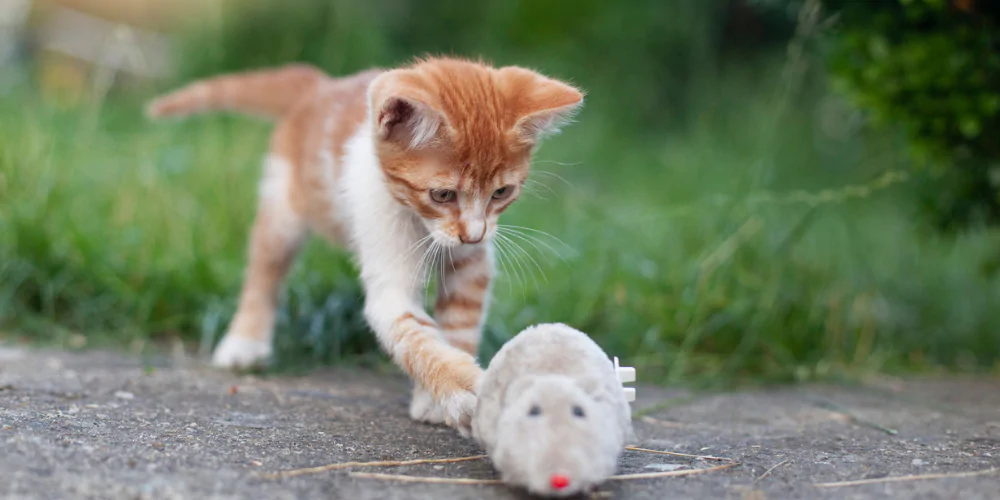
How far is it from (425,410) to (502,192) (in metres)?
0.57

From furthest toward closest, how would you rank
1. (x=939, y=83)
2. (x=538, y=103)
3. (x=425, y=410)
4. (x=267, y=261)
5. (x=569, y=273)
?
(x=569, y=273) → (x=267, y=261) → (x=939, y=83) → (x=425, y=410) → (x=538, y=103)

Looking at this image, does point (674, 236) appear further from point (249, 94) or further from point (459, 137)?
point (459, 137)

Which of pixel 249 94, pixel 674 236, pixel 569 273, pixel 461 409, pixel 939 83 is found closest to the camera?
pixel 461 409

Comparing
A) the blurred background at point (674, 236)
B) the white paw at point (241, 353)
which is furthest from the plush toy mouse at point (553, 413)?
the white paw at point (241, 353)

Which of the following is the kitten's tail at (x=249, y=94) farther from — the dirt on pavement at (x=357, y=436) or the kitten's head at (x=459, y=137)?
the kitten's head at (x=459, y=137)

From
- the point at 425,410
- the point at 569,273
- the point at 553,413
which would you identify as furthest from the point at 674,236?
the point at 553,413

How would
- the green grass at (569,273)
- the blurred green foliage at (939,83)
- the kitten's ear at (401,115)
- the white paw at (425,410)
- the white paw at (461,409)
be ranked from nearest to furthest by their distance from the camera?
1. the white paw at (461,409)
2. the kitten's ear at (401,115)
3. the white paw at (425,410)
4. the blurred green foliage at (939,83)
5. the green grass at (569,273)

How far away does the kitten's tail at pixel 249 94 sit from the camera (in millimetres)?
3195

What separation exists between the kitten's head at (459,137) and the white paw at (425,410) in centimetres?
41

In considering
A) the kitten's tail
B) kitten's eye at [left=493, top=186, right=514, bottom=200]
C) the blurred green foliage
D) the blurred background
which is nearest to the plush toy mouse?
kitten's eye at [left=493, top=186, right=514, bottom=200]

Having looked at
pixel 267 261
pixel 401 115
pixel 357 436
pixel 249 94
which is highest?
pixel 249 94

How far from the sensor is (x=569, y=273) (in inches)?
138

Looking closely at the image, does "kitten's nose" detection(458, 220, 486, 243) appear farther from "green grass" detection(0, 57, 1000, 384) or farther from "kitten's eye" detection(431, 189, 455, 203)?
"green grass" detection(0, 57, 1000, 384)

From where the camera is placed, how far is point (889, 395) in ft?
9.45
